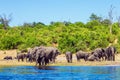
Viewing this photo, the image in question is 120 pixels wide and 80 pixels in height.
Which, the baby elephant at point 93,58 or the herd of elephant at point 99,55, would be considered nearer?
the baby elephant at point 93,58

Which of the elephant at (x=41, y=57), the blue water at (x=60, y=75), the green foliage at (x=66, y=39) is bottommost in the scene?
the blue water at (x=60, y=75)

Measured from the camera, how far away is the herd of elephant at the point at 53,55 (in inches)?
2461

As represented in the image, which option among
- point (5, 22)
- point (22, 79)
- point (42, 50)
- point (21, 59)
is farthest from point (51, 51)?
point (5, 22)

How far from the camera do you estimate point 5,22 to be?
13488 cm

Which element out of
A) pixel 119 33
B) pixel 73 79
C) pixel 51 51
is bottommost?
pixel 73 79

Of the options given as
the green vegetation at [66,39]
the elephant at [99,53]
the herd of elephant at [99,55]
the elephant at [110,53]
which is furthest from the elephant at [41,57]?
the green vegetation at [66,39]

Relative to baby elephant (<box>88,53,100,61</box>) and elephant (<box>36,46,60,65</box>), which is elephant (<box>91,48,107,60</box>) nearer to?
baby elephant (<box>88,53,100,61</box>)

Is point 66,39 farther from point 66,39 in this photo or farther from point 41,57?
point 41,57

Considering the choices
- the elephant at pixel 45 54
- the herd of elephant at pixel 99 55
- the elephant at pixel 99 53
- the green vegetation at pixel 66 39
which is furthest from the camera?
the green vegetation at pixel 66 39

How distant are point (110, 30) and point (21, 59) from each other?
34.1m

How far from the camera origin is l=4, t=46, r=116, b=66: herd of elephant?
62519 mm

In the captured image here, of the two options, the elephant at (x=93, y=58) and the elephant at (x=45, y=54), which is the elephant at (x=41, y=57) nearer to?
the elephant at (x=45, y=54)

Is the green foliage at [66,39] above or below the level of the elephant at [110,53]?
above

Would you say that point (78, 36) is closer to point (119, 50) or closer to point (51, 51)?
point (119, 50)
